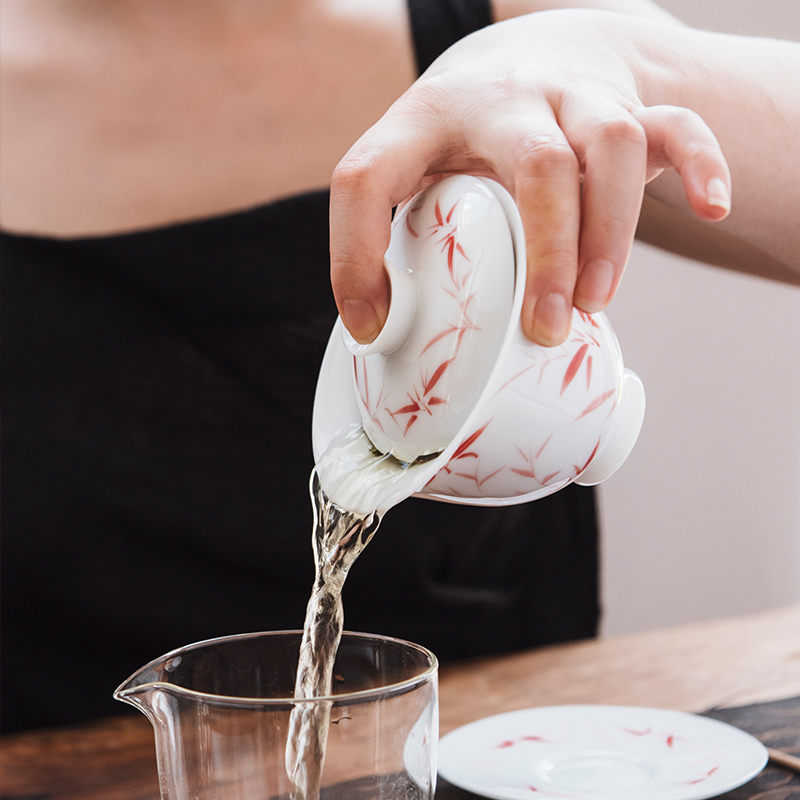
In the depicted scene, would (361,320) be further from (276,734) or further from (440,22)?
(440,22)

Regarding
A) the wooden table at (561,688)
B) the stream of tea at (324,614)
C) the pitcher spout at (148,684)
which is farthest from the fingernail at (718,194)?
the wooden table at (561,688)

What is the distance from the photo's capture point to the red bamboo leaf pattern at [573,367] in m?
0.45

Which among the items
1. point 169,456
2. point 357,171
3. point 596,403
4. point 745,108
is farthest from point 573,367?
point 169,456

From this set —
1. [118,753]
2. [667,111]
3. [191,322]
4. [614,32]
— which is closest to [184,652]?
[118,753]

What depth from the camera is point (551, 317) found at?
41 cm

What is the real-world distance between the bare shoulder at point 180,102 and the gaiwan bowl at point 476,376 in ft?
1.93

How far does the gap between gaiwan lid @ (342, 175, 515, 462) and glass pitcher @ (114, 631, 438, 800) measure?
0.39ft

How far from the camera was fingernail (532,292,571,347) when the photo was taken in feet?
1.36

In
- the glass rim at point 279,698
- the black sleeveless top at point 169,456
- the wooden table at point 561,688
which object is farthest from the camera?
the black sleeveless top at point 169,456

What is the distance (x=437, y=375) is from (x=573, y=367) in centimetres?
7

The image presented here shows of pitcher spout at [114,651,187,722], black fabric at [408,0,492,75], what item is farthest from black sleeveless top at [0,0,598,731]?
pitcher spout at [114,651,187,722]

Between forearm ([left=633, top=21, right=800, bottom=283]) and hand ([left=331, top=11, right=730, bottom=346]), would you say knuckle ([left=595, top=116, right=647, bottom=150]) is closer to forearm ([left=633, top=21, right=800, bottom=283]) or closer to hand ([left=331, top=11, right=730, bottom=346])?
hand ([left=331, top=11, right=730, bottom=346])

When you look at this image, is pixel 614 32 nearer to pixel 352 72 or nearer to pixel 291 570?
pixel 352 72

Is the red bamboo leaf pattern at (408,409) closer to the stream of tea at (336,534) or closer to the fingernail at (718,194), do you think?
the stream of tea at (336,534)
